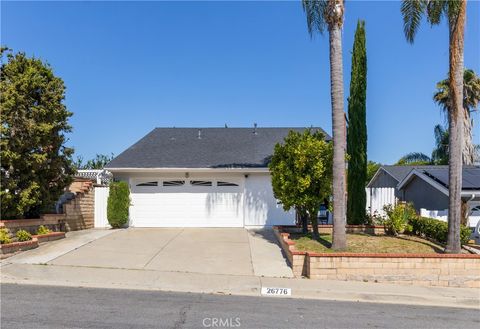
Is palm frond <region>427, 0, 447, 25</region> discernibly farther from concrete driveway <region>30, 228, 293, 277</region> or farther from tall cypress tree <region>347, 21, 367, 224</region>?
concrete driveway <region>30, 228, 293, 277</region>

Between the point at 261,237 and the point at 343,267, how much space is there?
5123mm

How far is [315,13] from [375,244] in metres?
6.72

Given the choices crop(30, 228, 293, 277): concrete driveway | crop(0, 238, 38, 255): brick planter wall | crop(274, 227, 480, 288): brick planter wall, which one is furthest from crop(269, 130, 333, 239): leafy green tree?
crop(0, 238, 38, 255): brick planter wall

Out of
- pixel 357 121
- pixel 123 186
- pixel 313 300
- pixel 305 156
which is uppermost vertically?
pixel 357 121

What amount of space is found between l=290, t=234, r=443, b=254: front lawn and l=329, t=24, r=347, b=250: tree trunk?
0.57 metres

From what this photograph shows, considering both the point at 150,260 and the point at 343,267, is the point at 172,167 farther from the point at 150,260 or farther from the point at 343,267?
the point at 343,267

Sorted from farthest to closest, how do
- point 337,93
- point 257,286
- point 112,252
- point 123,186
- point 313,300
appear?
point 123,186 < point 112,252 < point 337,93 < point 257,286 < point 313,300

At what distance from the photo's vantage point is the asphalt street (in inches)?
228

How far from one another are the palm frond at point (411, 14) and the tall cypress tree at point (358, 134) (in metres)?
3.60

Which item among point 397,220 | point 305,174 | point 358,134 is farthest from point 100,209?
point 397,220

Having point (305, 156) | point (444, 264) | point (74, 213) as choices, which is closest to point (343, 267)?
point (444, 264)

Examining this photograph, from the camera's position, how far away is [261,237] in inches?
553

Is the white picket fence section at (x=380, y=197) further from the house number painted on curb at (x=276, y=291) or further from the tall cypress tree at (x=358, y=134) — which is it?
the house number painted on curb at (x=276, y=291)

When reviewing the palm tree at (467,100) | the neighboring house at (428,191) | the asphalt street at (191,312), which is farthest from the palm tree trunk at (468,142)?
the asphalt street at (191,312)
